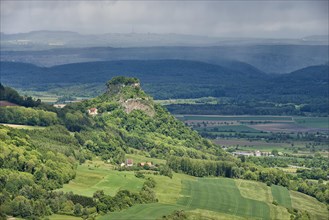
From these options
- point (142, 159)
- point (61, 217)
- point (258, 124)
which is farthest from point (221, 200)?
point (258, 124)

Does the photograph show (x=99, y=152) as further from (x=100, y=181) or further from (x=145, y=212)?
(x=145, y=212)

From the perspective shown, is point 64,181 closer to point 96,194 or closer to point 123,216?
point 96,194

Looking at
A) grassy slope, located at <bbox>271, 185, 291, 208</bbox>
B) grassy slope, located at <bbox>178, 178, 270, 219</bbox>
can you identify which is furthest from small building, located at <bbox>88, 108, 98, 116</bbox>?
grassy slope, located at <bbox>271, 185, 291, 208</bbox>

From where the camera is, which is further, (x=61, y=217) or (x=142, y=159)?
(x=142, y=159)

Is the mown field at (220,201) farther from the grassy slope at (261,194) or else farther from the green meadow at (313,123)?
the green meadow at (313,123)

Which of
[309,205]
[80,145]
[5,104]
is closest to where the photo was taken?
[309,205]

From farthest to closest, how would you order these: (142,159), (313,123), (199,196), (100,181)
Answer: (313,123), (142,159), (199,196), (100,181)
